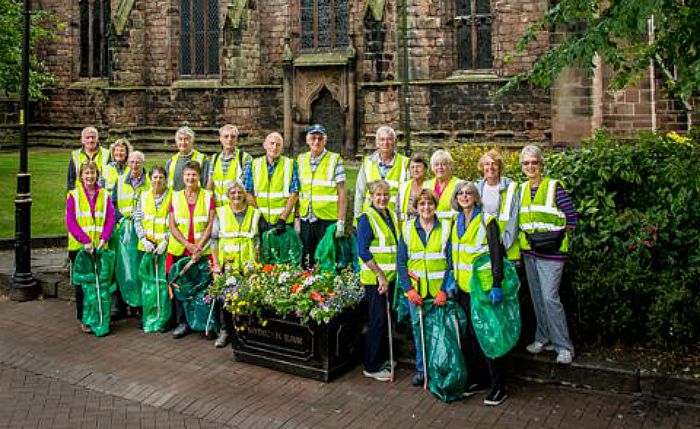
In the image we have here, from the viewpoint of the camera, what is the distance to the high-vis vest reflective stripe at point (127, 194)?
8.66 meters

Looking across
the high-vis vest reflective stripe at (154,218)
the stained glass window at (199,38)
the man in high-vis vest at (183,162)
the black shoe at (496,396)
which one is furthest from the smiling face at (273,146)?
the stained glass window at (199,38)

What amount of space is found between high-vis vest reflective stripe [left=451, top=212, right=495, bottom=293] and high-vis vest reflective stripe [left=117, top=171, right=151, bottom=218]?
4362mm

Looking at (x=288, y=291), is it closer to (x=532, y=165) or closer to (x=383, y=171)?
(x=383, y=171)

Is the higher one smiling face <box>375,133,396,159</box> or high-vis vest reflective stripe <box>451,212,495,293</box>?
smiling face <box>375,133,396,159</box>

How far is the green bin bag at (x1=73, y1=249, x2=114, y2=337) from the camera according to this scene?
818 centimetres

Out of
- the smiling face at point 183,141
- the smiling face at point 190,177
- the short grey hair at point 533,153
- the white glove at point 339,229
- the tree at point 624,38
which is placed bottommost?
the white glove at point 339,229

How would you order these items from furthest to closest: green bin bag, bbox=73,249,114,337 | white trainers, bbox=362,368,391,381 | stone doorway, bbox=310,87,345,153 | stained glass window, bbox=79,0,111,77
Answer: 1. stained glass window, bbox=79,0,111,77
2. stone doorway, bbox=310,87,345,153
3. green bin bag, bbox=73,249,114,337
4. white trainers, bbox=362,368,391,381

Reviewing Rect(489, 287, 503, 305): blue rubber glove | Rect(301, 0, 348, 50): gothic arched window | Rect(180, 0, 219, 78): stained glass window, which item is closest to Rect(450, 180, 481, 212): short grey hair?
Rect(489, 287, 503, 305): blue rubber glove

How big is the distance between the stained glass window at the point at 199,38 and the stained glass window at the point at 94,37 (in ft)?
12.9

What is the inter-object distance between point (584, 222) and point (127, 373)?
203 inches

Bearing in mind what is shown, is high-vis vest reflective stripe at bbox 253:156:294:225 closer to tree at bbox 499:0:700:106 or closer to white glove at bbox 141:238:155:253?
white glove at bbox 141:238:155:253

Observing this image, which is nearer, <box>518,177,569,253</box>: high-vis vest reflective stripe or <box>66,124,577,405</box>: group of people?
<box>66,124,577,405</box>: group of people

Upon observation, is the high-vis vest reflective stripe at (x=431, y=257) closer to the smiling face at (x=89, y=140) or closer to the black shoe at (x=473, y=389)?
the black shoe at (x=473, y=389)

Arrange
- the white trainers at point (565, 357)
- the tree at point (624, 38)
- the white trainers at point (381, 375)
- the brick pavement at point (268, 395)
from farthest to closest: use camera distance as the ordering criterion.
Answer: the white trainers at point (381, 375)
the white trainers at point (565, 357)
the brick pavement at point (268, 395)
the tree at point (624, 38)
